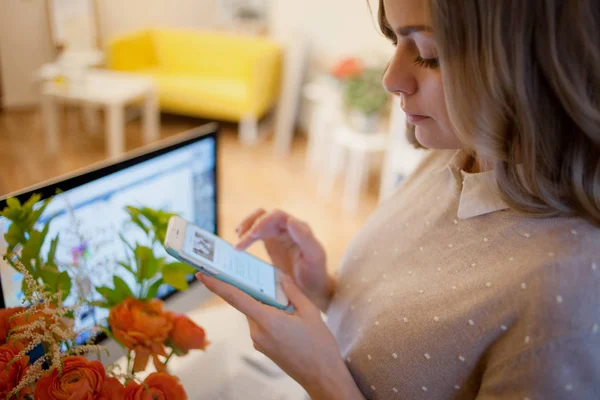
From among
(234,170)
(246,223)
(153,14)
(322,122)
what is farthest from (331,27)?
(246,223)

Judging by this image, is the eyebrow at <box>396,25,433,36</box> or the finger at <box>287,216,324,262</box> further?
the finger at <box>287,216,324,262</box>

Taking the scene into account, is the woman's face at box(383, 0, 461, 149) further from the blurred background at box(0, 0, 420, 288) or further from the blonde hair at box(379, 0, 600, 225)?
the blurred background at box(0, 0, 420, 288)

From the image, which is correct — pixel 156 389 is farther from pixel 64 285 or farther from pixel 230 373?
pixel 230 373

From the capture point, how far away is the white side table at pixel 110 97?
3.47m

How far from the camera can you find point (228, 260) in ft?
2.49

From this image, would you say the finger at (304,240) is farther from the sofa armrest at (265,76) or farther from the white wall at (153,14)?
the white wall at (153,14)

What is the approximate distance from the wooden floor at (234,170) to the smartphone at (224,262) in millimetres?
1710

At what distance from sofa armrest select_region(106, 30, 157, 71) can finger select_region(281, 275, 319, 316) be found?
3.90 meters

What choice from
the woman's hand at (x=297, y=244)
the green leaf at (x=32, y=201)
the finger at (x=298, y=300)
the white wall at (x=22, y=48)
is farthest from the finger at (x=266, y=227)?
the white wall at (x=22, y=48)

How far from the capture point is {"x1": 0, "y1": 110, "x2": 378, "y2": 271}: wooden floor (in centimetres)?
297

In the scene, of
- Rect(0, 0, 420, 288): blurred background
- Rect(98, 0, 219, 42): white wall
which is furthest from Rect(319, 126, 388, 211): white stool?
Rect(98, 0, 219, 42): white wall

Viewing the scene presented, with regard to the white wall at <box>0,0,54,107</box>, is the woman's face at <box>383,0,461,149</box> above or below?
above

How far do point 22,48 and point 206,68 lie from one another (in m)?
1.50

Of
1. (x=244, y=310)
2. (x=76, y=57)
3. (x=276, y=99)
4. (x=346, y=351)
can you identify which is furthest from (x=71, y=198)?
(x=276, y=99)
